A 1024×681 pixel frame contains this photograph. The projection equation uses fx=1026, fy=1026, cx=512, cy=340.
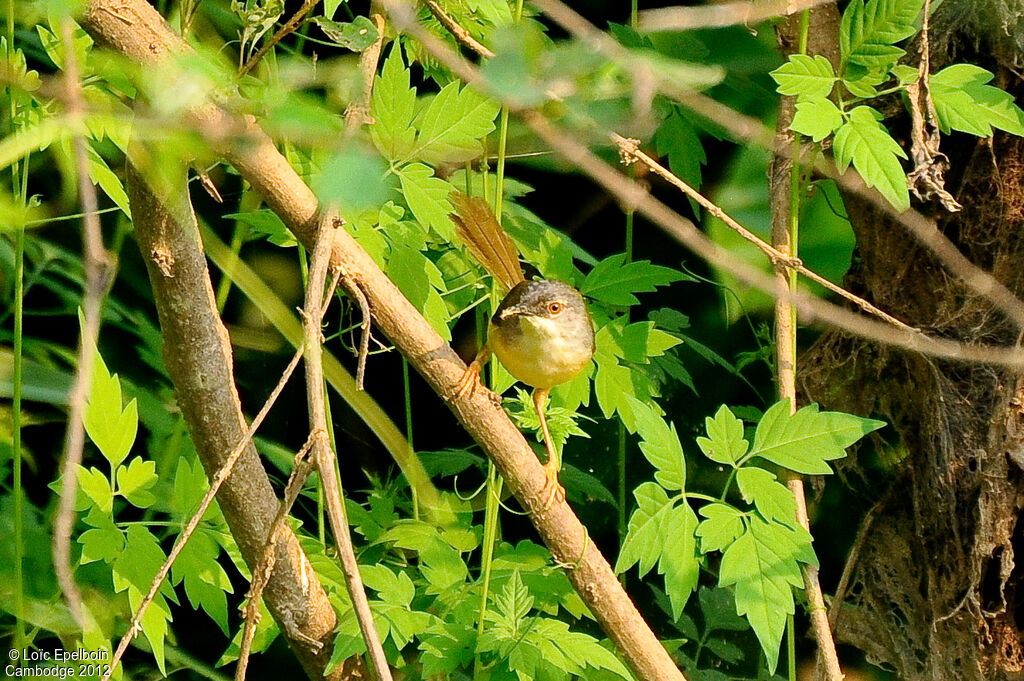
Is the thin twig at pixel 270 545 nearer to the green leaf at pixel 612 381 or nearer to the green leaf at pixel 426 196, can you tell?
the green leaf at pixel 426 196

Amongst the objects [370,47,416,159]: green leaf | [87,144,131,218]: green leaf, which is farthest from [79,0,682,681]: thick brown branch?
[87,144,131,218]: green leaf

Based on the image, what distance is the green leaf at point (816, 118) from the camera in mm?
1693

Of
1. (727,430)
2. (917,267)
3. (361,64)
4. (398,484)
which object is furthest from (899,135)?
(398,484)

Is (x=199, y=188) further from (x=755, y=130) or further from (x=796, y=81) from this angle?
(x=755, y=130)

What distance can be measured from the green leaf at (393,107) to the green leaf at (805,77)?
620 mm

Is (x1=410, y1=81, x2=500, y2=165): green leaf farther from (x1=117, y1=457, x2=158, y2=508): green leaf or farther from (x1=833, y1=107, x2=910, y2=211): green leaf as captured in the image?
(x1=117, y1=457, x2=158, y2=508): green leaf

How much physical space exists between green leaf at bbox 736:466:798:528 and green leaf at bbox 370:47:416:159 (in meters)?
0.81

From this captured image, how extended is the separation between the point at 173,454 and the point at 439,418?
0.92 metres

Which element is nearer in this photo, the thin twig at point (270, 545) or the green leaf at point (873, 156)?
the thin twig at point (270, 545)

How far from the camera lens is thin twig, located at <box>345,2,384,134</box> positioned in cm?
126

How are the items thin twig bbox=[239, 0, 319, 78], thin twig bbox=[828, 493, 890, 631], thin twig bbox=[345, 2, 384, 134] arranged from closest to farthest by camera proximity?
thin twig bbox=[345, 2, 384, 134]
thin twig bbox=[239, 0, 319, 78]
thin twig bbox=[828, 493, 890, 631]

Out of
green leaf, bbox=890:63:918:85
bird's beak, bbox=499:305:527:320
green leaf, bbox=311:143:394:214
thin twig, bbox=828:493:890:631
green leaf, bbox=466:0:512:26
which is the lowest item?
thin twig, bbox=828:493:890:631

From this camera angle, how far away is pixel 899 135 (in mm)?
2035

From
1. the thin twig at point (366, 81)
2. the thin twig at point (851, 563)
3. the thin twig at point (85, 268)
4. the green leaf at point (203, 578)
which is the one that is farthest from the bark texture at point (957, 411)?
the thin twig at point (85, 268)
